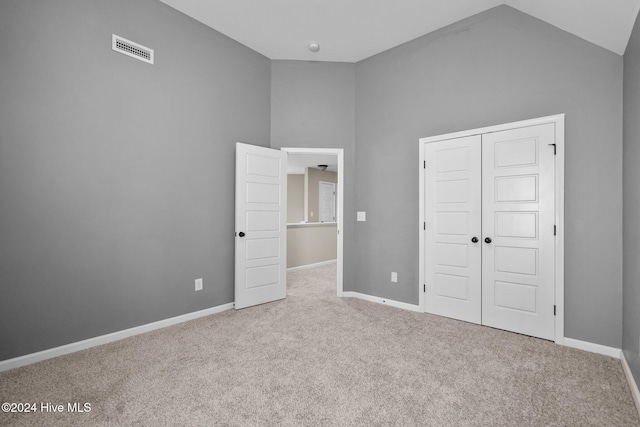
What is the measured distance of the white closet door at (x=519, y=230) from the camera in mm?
2857

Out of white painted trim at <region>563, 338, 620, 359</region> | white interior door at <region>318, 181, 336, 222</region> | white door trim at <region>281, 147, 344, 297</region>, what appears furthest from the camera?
white interior door at <region>318, 181, 336, 222</region>

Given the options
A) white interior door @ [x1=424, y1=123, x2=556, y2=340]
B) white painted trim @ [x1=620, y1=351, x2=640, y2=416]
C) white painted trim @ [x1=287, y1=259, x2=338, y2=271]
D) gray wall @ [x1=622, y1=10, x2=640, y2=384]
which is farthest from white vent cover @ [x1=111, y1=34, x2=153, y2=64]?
white painted trim @ [x1=620, y1=351, x2=640, y2=416]

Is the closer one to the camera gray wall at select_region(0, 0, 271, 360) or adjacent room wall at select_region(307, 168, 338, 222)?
gray wall at select_region(0, 0, 271, 360)

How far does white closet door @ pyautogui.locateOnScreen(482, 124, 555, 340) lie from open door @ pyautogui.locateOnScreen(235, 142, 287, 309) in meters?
2.47

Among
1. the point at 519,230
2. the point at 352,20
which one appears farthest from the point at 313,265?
the point at 352,20

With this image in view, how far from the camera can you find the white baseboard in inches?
90.1

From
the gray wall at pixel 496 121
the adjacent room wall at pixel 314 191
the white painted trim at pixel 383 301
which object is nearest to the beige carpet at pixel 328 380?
the white painted trim at pixel 383 301

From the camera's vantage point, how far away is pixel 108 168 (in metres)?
2.77

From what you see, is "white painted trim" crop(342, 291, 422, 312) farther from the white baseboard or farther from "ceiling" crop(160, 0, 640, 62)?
"ceiling" crop(160, 0, 640, 62)

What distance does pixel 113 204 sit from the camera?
280 cm

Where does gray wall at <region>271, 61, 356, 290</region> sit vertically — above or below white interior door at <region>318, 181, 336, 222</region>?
above

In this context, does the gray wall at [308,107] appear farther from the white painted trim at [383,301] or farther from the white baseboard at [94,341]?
the white baseboard at [94,341]

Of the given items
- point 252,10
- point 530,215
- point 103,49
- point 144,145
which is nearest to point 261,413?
point 144,145

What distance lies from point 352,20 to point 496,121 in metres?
1.93
